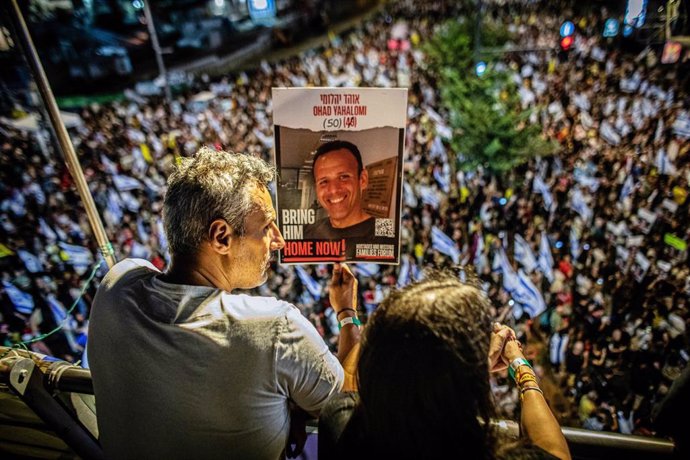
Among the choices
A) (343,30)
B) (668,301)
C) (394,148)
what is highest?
(343,30)

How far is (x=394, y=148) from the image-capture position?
6.86 ft

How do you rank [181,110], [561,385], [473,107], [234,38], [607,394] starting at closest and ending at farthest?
[607,394] → [561,385] → [473,107] → [181,110] → [234,38]

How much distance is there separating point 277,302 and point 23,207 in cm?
945

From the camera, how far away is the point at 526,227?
755 centimetres

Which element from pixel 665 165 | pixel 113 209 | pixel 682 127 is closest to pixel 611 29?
pixel 682 127

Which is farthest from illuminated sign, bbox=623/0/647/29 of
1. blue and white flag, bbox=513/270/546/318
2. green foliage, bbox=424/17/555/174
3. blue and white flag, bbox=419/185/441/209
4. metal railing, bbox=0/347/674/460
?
metal railing, bbox=0/347/674/460

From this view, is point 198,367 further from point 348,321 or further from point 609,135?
point 609,135

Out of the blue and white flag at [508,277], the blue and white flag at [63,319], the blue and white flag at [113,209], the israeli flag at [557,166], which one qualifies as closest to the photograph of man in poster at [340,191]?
the blue and white flag at [508,277]

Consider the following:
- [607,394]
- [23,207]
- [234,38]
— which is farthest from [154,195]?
[234,38]

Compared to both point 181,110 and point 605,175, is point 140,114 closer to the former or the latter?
point 181,110

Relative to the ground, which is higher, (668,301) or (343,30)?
(343,30)

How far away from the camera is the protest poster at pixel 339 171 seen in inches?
79.7

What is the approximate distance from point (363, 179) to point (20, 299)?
5844 millimetres

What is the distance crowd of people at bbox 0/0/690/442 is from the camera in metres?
5.11
